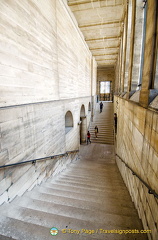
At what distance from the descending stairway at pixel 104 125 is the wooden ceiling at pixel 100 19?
27.2 feet

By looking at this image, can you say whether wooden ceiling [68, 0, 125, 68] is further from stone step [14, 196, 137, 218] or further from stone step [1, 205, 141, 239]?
stone step [1, 205, 141, 239]

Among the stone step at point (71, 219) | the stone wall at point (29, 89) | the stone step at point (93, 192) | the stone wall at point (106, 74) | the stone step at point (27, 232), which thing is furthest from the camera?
the stone wall at point (106, 74)

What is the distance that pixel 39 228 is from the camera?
1.97 m

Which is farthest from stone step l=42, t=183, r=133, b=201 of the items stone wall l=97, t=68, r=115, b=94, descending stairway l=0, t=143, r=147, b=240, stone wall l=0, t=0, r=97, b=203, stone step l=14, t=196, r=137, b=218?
stone wall l=97, t=68, r=115, b=94

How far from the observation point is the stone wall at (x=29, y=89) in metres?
2.85

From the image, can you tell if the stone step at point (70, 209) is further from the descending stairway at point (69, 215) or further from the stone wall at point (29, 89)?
the stone wall at point (29, 89)

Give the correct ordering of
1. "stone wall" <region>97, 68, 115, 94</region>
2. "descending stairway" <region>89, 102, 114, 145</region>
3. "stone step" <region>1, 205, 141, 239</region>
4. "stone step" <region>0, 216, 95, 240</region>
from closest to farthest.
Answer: "stone step" <region>0, 216, 95, 240</region> < "stone step" <region>1, 205, 141, 239</region> < "descending stairway" <region>89, 102, 114, 145</region> < "stone wall" <region>97, 68, 115, 94</region>

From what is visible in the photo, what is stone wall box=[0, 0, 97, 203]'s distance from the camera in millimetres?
2850

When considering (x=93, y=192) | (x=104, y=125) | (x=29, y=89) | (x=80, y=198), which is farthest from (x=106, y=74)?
(x=80, y=198)

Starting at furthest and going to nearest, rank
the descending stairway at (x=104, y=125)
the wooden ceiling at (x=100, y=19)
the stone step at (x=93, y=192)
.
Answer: the descending stairway at (x=104, y=125) → the wooden ceiling at (x=100, y=19) → the stone step at (x=93, y=192)

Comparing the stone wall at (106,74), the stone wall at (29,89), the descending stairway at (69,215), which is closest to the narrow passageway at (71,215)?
the descending stairway at (69,215)

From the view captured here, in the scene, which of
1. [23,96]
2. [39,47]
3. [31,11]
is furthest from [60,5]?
[23,96]

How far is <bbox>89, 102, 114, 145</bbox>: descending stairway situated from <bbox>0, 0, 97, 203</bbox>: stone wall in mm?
7484

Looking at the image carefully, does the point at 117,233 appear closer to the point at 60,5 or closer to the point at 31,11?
the point at 31,11
